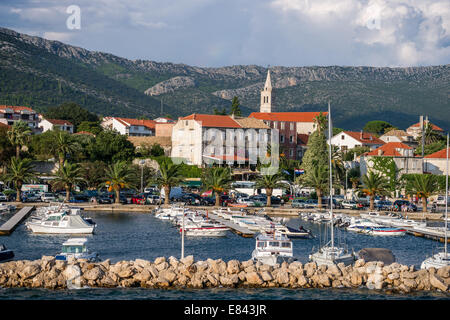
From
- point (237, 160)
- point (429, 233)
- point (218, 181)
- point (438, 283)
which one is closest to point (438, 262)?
point (438, 283)

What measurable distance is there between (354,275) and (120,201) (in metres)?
Answer: 46.3

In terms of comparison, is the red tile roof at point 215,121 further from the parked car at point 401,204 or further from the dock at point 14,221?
the dock at point 14,221

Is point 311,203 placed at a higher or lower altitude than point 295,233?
higher

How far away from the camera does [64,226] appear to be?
2089 inches

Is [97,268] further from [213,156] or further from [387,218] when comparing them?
[213,156]

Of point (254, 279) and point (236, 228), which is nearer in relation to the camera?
point (254, 279)

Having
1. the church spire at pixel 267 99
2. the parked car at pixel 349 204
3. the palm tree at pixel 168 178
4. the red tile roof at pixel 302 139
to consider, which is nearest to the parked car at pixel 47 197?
the palm tree at pixel 168 178

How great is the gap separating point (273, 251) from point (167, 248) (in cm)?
960

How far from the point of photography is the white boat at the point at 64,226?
52.8 m

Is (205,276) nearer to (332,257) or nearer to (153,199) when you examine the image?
(332,257)

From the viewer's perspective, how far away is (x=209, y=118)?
104 m

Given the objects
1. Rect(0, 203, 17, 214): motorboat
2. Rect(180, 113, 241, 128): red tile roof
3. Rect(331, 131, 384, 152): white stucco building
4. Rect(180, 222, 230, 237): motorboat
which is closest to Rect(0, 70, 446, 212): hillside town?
Rect(180, 113, 241, 128): red tile roof
